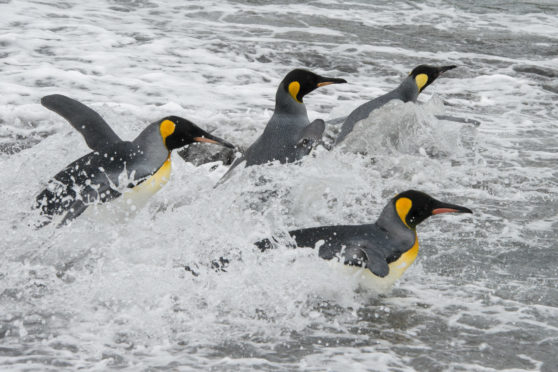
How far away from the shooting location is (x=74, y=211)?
4.02 metres

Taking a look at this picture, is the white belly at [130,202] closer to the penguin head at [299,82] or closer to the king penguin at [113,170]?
the king penguin at [113,170]

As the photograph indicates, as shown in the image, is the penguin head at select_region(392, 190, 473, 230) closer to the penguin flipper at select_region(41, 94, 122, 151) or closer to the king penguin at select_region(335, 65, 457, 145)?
the penguin flipper at select_region(41, 94, 122, 151)

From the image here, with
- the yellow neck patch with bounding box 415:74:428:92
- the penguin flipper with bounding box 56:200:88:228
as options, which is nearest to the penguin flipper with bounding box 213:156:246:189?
the penguin flipper with bounding box 56:200:88:228

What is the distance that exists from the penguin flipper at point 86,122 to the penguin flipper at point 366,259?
161cm

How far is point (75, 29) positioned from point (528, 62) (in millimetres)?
5126

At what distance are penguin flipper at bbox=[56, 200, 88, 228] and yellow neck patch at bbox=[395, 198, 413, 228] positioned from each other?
1525 millimetres

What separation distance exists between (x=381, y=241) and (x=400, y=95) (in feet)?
9.69

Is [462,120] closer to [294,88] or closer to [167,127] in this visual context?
[294,88]

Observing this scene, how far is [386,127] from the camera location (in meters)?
6.01

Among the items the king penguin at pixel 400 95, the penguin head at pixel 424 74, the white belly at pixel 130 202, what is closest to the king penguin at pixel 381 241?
the white belly at pixel 130 202

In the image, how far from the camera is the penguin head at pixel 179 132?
4.37 meters

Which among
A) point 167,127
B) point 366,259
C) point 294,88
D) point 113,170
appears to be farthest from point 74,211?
point 294,88

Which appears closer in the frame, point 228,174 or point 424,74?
point 228,174

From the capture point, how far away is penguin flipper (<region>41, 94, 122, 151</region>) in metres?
4.51
